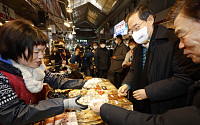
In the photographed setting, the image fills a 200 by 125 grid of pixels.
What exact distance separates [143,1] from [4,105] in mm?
6413

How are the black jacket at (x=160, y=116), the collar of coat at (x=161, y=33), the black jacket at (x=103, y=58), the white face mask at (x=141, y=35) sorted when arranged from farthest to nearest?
the black jacket at (x=103, y=58), the white face mask at (x=141, y=35), the collar of coat at (x=161, y=33), the black jacket at (x=160, y=116)

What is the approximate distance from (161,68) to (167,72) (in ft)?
0.31

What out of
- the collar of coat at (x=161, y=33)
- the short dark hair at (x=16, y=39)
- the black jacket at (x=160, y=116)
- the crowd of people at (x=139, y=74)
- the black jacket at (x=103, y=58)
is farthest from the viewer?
the black jacket at (x=103, y=58)

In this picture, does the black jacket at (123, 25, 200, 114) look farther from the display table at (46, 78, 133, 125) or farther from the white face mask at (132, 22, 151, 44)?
the display table at (46, 78, 133, 125)

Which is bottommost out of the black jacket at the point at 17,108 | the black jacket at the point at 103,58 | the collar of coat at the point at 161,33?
the black jacket at the point at 17,108

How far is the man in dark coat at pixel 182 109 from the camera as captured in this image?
589mm

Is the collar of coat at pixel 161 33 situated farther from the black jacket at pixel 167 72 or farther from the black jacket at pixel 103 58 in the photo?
the black jacket at pixel 103 58

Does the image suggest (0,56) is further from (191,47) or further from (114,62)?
(114,62)

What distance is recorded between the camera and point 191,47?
0.77m

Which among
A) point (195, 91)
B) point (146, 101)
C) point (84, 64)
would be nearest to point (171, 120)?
point (195, 91)

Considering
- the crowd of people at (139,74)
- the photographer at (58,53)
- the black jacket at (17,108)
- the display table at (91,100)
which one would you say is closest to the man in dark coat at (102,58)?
the photographer at (58,53)

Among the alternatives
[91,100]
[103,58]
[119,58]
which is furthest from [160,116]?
[103,58]

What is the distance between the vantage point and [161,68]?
128cm

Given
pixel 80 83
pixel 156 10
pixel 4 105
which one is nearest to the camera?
pixel 4 105
